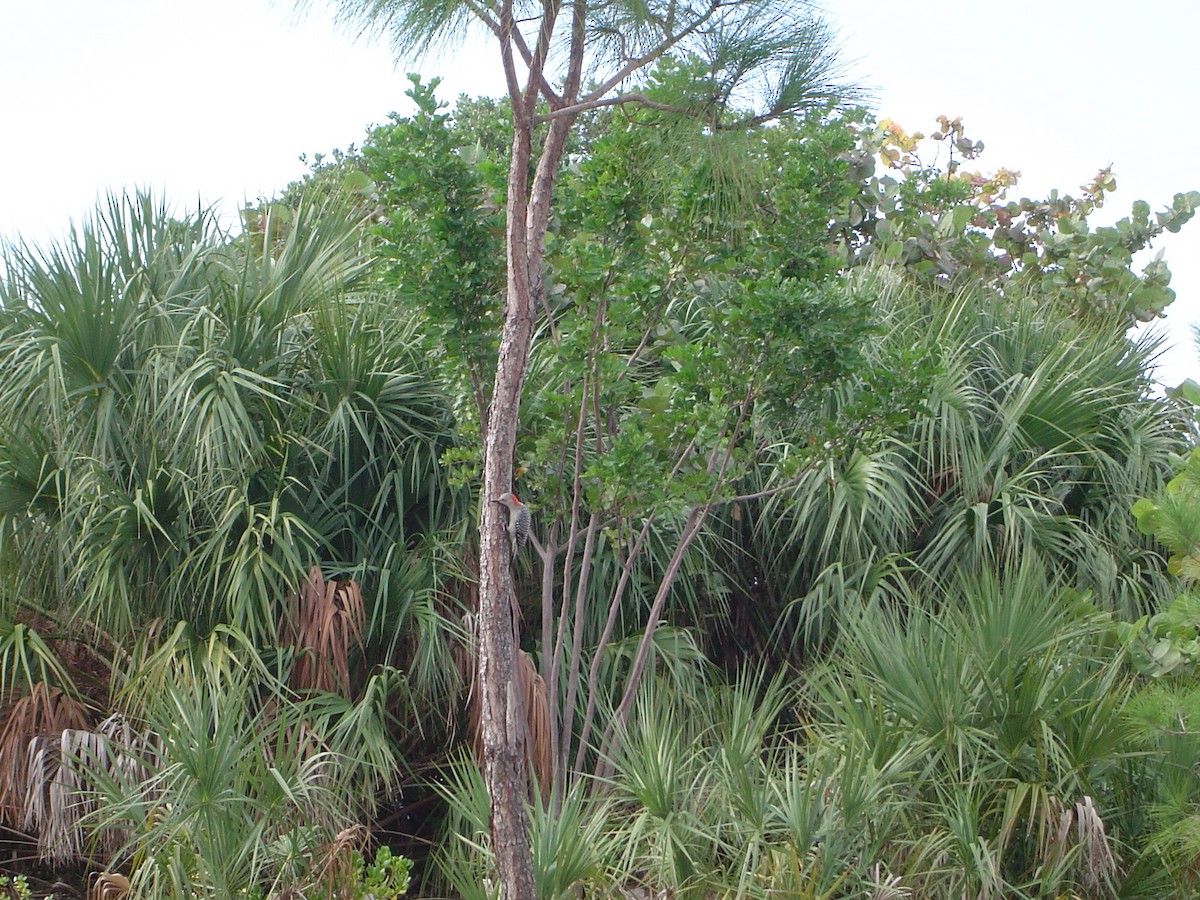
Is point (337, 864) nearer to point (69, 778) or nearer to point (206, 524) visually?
point (69, 778)

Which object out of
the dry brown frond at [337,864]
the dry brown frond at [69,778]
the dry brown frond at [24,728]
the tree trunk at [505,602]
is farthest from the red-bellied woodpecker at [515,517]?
the dry brown frond at [24,728]

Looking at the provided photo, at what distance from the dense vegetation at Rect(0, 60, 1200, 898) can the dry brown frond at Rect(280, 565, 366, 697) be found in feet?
0.08

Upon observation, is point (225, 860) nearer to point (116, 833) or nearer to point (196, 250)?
point (116, 833)

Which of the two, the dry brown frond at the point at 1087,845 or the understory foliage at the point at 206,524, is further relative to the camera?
the understory foliage at the point at 206,524

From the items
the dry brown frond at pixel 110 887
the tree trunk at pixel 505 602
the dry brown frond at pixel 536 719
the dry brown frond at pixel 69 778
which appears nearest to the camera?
the tree trunk at pixel 505 602

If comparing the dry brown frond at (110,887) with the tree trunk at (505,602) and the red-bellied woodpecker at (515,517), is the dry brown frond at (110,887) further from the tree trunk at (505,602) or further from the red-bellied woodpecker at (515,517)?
the red-bellied woodpecker at (515,517)

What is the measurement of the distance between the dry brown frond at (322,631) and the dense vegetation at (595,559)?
2cm

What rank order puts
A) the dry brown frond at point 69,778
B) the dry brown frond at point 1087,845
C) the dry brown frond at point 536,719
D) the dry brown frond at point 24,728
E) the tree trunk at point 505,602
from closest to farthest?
the tree trunk at point 505,602 < the dry brown frond at point 1087,845 < the dry brown frond at point 69,778 < the dry brown frond at point 24,728 < the dry brown frond at point 536,719

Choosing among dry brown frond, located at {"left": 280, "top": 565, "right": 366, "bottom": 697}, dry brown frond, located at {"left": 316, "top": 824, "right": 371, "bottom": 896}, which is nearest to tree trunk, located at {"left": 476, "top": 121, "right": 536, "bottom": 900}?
dry brown frond, located at {"left": 316, "top": 824, "right": 371, "bottom": 896}

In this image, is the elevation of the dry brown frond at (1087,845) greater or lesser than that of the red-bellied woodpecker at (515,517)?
lesser

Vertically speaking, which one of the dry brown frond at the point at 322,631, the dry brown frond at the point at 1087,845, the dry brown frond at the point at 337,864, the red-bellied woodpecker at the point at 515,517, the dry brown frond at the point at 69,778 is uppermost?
the red-bellied woodpecker at the point at 515,517

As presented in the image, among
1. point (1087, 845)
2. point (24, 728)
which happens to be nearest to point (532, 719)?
point (24, 728)

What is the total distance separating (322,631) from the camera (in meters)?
5.96

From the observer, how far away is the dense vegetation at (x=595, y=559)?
16.6ft
